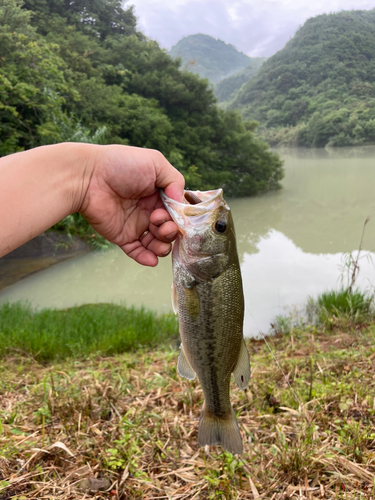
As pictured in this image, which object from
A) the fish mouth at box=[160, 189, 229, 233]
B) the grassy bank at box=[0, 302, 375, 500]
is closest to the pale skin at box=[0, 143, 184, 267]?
the fish mouth at box=[160, 189, 229, 233]

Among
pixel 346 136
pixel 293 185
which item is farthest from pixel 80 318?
pixel 346 136

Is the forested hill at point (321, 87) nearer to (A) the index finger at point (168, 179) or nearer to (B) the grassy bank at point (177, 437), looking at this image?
(B) the grassy bank at point (177, 437)

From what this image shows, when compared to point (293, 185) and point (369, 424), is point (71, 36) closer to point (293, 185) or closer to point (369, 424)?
point (293, 185)

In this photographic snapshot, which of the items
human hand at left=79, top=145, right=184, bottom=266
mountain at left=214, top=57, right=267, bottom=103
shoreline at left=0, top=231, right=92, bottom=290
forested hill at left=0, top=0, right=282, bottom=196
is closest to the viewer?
human hand at left=79, top=145, right=184, bottom=266

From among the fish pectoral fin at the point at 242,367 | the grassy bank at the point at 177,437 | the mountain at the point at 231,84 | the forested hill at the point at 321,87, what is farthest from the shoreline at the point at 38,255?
the mountain at the point at 231,84

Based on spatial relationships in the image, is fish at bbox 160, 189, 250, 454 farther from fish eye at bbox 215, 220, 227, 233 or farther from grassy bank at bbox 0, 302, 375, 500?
grassy bank at bbox 0, 302, 375, 500
